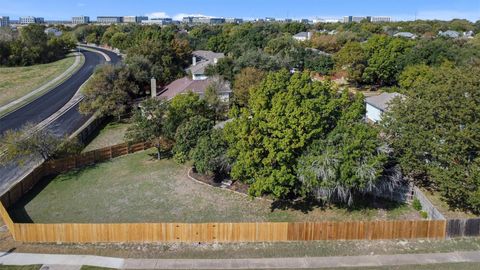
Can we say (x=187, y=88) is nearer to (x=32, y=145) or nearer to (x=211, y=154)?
A: (x=32, y=145)

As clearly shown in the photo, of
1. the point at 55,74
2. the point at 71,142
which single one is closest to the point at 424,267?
the point at 71,142

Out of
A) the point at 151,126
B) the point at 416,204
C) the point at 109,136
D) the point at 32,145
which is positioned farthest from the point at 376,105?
the point at 32,145

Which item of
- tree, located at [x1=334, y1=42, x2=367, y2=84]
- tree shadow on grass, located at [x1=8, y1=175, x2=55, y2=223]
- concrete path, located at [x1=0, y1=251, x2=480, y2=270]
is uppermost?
tree, located at [x1=334, y1=42, x2=367, y2=84]

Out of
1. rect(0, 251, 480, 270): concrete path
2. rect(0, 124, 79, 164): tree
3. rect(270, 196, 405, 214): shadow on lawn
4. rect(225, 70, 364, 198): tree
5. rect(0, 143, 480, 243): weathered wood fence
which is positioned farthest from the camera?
rect(0, 124, 79, 164): tree

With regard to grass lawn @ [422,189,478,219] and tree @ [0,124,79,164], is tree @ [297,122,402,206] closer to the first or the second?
grass lawn @ [422,189,478,219]

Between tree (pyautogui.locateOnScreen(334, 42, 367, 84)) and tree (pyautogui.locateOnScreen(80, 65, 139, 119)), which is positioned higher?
tree (pyautogui.locateOnScreen(334, 42, 367, 84))

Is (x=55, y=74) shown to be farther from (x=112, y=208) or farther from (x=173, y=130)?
(x=112, y=208)

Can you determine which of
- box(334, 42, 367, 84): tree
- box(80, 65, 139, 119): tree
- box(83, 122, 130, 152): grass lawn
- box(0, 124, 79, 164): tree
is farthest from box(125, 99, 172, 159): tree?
box(334, 42, 367, 84): tree

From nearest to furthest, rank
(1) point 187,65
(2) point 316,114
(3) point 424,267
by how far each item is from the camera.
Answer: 1. (3) point 424,267
2. (2) point 316,114
3. (1) point 187,65
